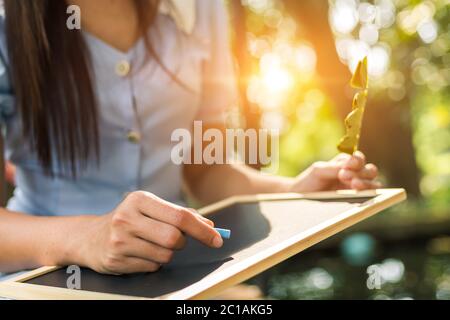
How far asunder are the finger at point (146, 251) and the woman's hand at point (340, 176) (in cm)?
57

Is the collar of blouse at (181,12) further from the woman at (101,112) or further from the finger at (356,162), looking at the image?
the finger at (356,162)

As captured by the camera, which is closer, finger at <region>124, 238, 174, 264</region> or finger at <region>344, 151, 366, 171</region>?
finger at <region>124, 238, 174, 264</region>

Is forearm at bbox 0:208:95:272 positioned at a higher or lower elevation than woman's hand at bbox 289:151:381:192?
lower

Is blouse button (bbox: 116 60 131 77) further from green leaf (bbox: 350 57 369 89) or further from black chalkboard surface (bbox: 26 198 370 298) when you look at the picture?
green leaf (bbox: 350 57 369 89)

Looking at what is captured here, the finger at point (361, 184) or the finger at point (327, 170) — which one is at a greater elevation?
the finger at point (327, 170)

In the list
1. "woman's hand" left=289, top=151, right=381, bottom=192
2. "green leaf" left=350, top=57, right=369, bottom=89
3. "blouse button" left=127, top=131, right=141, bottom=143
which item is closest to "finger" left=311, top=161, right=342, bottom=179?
"woman's hand" left=289, top=151, right=381, bottom=192

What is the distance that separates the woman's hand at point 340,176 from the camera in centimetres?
130

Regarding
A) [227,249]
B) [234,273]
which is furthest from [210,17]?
[234,273]

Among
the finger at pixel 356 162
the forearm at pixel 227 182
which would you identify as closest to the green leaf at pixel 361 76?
the finger at pixel 356 162

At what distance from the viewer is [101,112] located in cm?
134

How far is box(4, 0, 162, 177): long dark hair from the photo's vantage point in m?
1.22

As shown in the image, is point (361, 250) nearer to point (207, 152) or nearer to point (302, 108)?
point (302, 108)

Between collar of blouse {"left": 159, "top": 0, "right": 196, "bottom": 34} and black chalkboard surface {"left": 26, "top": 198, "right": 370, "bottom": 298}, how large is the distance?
52 centimetres

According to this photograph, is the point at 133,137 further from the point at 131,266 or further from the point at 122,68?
the point at 131,266
